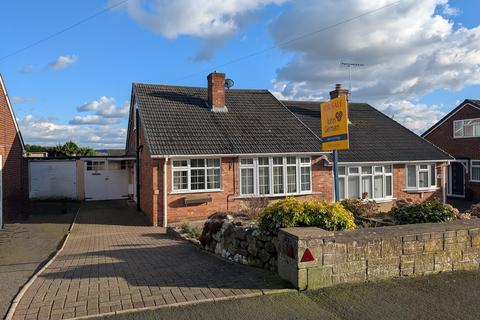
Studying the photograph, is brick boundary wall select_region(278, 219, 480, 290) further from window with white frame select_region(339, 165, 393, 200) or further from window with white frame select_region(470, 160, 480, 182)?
window with white frame select_region(470, 160, 480, 182)

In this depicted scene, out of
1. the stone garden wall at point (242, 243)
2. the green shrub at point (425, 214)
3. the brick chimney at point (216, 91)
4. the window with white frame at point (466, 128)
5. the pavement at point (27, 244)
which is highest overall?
the brick chimney at point (216, 91)

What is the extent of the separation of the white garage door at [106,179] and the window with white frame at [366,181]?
43.4 feet

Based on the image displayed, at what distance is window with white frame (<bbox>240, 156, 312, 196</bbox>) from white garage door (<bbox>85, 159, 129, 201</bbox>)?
10.9m

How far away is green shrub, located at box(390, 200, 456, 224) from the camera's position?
805 cm

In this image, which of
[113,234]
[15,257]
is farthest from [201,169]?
[15,257]

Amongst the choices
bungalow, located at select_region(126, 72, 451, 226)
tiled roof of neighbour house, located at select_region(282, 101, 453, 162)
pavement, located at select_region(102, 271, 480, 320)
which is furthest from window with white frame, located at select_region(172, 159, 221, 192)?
pavement, located at select_region(102, 271, 480, 320)

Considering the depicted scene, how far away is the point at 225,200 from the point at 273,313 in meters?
12.8

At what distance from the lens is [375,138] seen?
23484 mm

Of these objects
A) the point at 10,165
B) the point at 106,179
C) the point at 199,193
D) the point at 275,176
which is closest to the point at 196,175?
the point at 199,193

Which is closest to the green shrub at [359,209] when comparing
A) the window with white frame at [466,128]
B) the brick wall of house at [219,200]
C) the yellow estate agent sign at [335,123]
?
the yellow estate agent sign at [335,123]

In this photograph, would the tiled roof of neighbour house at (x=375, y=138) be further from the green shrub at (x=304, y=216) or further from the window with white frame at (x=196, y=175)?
the green shrub at (x=304, y=216)

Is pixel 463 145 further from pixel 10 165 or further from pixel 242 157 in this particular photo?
pixel 10 165

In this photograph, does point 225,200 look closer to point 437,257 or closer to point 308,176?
point 308,176

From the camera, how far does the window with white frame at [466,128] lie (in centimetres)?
2750
